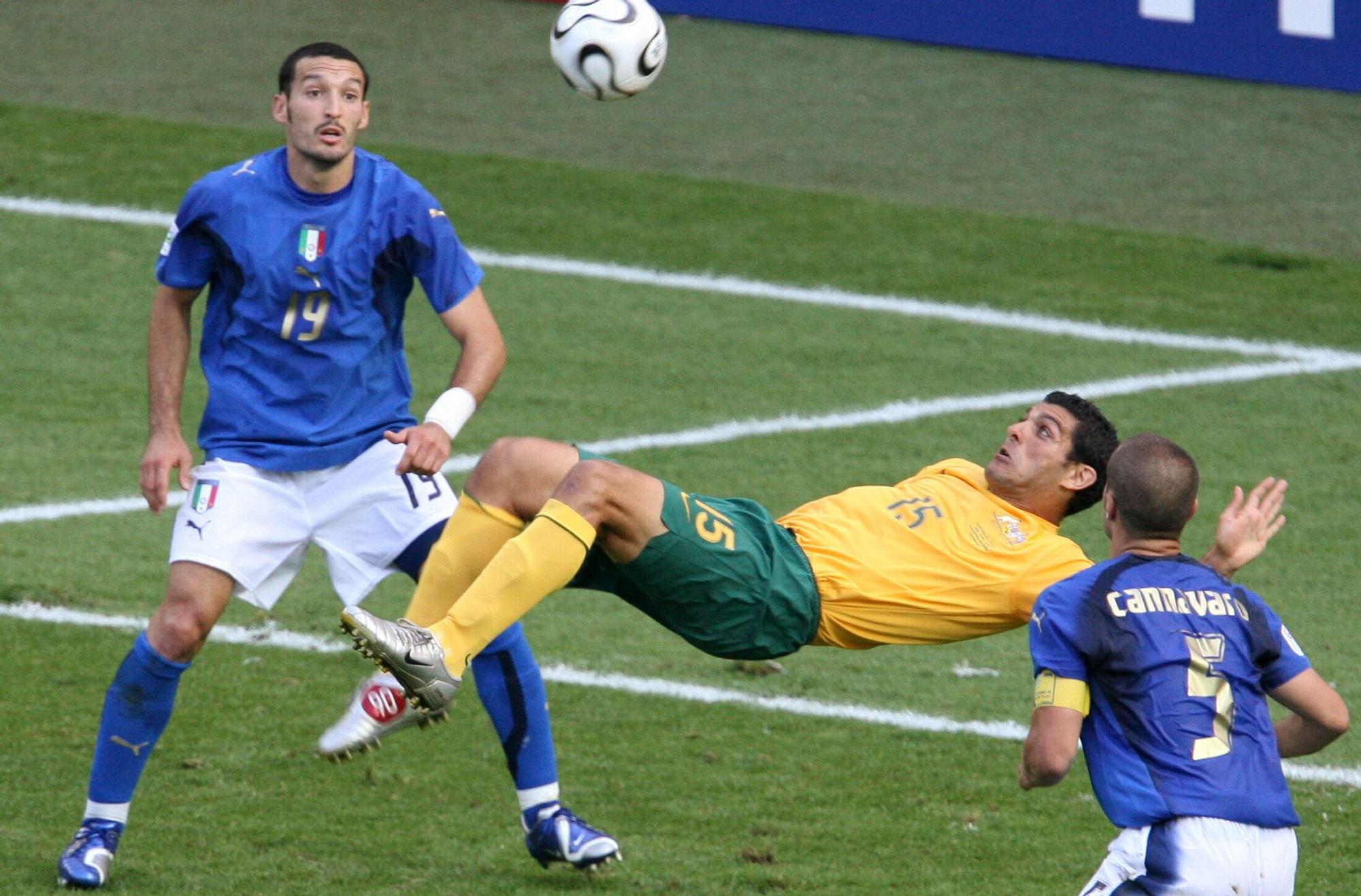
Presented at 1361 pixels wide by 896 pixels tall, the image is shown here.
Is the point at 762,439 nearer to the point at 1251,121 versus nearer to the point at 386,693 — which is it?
the point at 386,693

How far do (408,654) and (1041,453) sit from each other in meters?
1.89

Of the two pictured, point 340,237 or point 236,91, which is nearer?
point 340,237

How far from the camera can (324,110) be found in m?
6.13

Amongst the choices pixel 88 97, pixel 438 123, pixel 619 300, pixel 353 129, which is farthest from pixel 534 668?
pixel 88 97

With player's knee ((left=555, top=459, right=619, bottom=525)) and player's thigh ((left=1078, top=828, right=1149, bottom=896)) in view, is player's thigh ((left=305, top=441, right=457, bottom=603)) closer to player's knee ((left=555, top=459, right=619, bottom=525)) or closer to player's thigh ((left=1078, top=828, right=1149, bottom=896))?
player's knee ((left=555, top=459, right=619, bottom=525))

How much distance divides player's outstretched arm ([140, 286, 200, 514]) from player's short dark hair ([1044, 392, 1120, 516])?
241 cm

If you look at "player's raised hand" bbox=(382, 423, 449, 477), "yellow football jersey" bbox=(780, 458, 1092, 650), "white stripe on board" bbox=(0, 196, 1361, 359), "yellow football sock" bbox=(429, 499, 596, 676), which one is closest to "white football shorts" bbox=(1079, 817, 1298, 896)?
"yellow football jersey" bbox=(780, 458, 1092, 650)

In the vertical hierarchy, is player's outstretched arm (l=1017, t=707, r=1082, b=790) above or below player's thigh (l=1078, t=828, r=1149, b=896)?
above

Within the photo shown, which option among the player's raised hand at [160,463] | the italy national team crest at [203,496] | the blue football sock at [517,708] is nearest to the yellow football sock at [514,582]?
the blue football sock at [517,708]

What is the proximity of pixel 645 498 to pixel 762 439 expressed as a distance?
14.4 feet

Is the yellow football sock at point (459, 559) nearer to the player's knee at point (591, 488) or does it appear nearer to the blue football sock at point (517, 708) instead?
the player's knee at point (591, 488)

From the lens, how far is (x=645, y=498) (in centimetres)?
566

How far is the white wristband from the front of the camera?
231 inches

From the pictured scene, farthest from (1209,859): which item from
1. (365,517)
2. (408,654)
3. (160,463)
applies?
(160,463)
